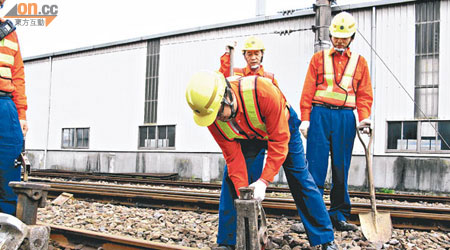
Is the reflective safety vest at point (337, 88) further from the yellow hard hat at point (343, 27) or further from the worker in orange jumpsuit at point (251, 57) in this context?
the worker in orange jumpsuit at point (251, 57)

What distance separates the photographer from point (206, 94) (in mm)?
2445

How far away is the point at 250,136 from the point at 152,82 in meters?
12.9

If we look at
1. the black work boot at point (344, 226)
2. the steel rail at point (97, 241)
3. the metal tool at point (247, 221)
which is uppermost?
the metal tool at point (247, 221)

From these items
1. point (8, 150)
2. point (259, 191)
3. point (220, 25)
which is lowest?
point (259, 191)

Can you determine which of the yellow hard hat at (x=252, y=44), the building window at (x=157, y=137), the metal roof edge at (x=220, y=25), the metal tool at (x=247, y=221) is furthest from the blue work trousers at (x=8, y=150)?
the building window at (x=157, y=137)

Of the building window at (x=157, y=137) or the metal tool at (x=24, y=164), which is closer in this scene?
the metal tool at (x=24, y=164)

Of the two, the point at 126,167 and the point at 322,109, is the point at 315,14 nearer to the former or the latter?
the point at 322,109

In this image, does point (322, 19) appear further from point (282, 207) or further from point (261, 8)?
point (282, 207)

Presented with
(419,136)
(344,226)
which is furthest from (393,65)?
(344,226)

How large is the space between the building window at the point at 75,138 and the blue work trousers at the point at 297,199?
1546 cm

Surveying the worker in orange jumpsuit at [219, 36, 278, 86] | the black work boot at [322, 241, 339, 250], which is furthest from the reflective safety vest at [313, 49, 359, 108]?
the black work boot at [322, 241, 339, 250]

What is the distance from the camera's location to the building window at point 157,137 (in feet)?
48.6

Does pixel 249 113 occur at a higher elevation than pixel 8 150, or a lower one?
higher

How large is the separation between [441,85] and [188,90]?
10110 millimetres
